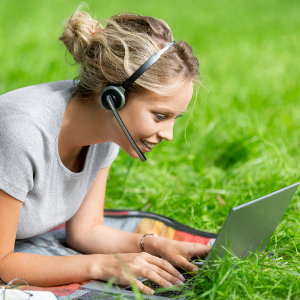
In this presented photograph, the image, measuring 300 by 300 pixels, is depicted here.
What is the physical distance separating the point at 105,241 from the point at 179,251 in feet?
1.49

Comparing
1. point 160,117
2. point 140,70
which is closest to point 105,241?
point 160,117

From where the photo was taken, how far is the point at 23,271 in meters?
1.61

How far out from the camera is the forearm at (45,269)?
160cm

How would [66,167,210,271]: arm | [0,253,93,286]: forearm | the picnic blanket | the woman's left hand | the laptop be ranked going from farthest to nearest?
the picnic blanket, [66,167,210,271]: arm, the woman's left hand, [0,253,93,286]: forearm, the laptop

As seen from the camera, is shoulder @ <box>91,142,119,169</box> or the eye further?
shoulder @ <box>91,142,119,169</box>

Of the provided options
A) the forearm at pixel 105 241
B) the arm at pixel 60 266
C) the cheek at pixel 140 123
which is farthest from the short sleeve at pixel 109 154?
the arm at pixel 60 266

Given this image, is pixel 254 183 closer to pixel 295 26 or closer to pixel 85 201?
pixel 85 201

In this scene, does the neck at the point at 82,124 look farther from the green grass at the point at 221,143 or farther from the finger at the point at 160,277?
the finger at the point at 160,277

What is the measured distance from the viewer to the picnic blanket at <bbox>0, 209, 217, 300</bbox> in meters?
2.07

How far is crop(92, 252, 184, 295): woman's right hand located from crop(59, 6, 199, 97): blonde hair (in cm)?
70

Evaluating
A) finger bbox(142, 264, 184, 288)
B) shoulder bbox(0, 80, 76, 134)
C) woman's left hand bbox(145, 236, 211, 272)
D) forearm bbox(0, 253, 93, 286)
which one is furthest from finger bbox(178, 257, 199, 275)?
shoulder bbox(0, 80, 76, 134)

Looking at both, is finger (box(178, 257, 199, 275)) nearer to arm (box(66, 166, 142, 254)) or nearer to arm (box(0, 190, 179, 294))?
arm (box(0, 190, 179, 294))

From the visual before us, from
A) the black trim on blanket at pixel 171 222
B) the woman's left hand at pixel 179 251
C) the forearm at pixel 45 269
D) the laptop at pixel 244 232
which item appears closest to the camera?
the laptop at pixel 244 232

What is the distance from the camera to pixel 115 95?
153 cm
